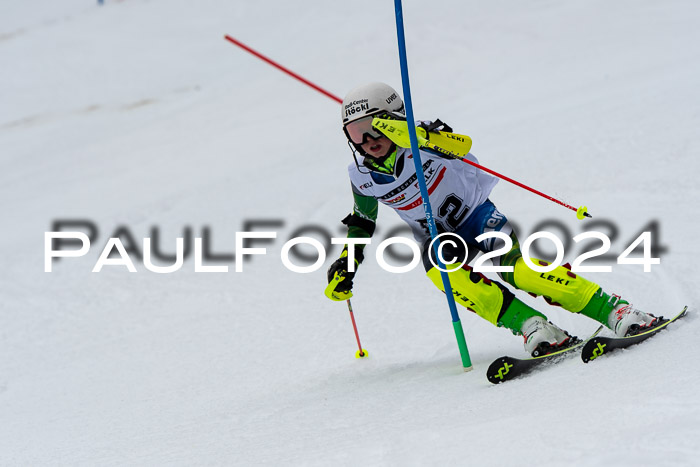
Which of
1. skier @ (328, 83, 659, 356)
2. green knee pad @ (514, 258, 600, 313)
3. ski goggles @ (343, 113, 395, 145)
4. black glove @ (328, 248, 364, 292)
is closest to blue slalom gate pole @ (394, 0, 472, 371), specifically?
skier @ (328, 83, 659, 356)

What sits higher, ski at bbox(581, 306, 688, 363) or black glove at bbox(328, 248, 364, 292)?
black glove at bbox(328, 248, 364, 292)

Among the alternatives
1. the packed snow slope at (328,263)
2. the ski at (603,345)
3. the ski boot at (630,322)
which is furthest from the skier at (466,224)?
the packed snow slope at (328,263)

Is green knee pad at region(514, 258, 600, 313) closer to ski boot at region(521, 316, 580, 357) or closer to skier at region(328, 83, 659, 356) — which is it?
skier at region(328, 83, 659, 356)

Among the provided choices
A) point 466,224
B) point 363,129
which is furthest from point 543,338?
point 363,129

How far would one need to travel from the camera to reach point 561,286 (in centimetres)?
359

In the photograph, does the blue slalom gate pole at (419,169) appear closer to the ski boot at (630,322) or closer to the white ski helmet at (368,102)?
the white ski helmet at (368,102)

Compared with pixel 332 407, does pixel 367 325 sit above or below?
above

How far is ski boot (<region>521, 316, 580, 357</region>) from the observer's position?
3.49 metres

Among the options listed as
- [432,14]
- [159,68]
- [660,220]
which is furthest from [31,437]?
[159,68]

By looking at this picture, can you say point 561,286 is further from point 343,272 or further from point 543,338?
point 343,272

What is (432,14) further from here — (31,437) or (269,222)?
(31,437)

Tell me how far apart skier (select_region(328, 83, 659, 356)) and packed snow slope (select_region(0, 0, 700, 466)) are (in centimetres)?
33

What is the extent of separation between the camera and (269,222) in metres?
7.92

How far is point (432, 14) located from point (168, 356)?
12070 millimetres
